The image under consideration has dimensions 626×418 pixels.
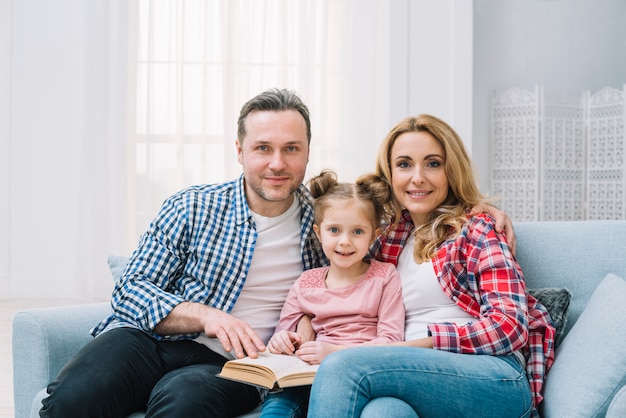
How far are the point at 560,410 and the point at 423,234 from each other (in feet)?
1.88

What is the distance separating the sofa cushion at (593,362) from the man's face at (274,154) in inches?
33.3

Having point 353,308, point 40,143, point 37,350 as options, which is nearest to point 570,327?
point 353,308

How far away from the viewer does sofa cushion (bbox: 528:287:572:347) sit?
1.77 metres

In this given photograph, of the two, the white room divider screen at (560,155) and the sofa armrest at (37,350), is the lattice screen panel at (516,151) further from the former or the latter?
the sofa armrest at (37,350)

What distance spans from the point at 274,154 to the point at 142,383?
0.71 meters

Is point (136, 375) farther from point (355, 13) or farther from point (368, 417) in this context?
point (355, 13)

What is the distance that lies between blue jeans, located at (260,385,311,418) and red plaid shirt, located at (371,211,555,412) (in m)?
0.33

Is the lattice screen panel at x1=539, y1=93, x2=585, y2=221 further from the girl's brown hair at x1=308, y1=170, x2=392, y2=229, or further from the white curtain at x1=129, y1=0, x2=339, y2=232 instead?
the girl's brown hair at x1=308, y1=170, x2=392, y2=229

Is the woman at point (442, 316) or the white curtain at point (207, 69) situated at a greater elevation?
the white curtain at point (207, 69)

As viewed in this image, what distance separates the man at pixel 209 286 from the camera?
1607mm

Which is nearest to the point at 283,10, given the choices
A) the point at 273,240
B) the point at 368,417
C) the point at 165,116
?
the point at 165,116

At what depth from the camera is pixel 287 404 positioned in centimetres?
154

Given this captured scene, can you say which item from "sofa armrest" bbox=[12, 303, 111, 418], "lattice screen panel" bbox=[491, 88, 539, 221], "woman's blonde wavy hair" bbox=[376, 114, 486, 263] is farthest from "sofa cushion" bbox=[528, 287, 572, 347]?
"lattice screen panel" bbox=[491, 88, 539, 221]

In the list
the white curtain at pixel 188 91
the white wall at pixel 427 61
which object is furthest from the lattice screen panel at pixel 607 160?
the white curtain at pixel 188 91
